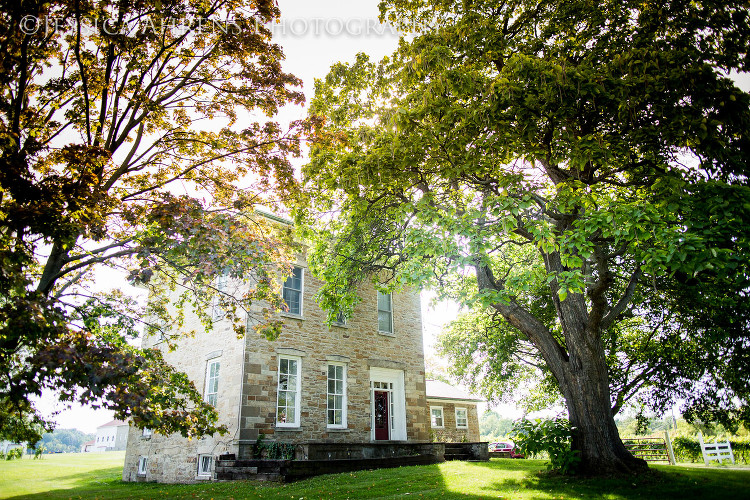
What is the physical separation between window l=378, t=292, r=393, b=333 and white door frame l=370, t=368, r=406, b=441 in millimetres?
1728

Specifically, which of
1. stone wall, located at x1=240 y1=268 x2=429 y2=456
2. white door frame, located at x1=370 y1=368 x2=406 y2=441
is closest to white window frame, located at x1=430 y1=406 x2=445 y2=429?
stone wall, located at x1=240 y1=268 x2=429 y2=456

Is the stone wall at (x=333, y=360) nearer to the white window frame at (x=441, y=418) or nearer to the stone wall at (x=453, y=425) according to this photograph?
the white window frame at (x=441, y=418)

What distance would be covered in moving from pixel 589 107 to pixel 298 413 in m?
12.0

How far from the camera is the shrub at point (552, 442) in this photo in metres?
8.82

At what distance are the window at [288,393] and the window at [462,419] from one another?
1404cm

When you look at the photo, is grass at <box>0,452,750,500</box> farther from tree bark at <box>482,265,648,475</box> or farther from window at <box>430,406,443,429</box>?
window at <box>430,406,443,429</box>

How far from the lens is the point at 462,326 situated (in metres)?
18.3

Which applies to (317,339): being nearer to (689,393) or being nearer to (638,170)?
(638,170)

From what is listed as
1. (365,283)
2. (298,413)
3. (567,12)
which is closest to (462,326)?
(365,283)

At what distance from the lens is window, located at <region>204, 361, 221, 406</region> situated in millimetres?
14110

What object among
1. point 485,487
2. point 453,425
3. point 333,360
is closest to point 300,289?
point 333,360

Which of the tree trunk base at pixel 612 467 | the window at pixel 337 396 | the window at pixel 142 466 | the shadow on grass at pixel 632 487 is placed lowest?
the window at pixel 142 466

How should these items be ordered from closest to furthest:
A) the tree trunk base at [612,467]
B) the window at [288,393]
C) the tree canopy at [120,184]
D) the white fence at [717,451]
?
the tree canopy at [120,184] < the tree trunk base at [612,467] < the window at [288,393] < the white fence at [717,451]

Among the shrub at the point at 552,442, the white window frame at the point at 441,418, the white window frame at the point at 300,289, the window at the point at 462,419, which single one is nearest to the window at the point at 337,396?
the white window frame at the point at 300,289
